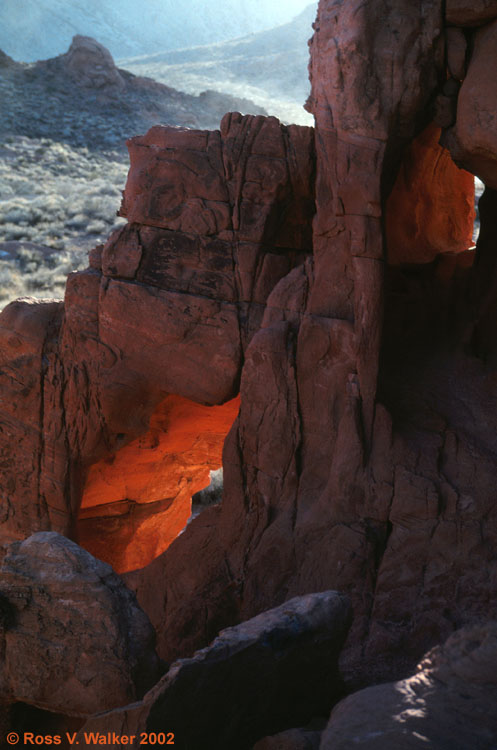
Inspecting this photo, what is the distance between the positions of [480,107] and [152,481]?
20.2 ft

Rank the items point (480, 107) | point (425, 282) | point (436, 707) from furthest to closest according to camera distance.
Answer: point (425, 282), point (480, 107), point (436, 707)

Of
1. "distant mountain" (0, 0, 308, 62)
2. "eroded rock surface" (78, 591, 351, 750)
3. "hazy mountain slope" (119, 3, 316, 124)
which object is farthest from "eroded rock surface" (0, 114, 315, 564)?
"distant mountain" (0, 0, 308, 62)

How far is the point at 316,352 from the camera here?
606 cm

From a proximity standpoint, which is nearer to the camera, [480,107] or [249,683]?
[249,683]

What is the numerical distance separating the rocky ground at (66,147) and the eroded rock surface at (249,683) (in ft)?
41.9

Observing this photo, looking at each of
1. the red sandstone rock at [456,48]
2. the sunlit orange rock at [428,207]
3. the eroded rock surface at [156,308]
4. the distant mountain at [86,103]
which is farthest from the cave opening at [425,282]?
the distant mountain at [86,103]

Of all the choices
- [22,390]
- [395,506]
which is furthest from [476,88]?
[22,390]

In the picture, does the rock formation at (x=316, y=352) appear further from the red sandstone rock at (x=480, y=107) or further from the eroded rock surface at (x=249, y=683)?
the eroded rock surface at (x=249, y=683)

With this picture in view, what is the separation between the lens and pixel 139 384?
7.62 metres

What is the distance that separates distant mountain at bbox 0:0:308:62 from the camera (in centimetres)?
7312

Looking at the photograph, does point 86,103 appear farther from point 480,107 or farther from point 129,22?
point 129,22

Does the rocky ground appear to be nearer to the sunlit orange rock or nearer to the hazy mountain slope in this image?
the hazy mountain slope

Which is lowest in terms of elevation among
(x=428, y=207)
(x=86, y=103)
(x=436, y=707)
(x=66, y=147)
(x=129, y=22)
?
(x=436, y=707)

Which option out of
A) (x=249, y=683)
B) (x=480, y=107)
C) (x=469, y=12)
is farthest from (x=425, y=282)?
(x=249, y=683)
